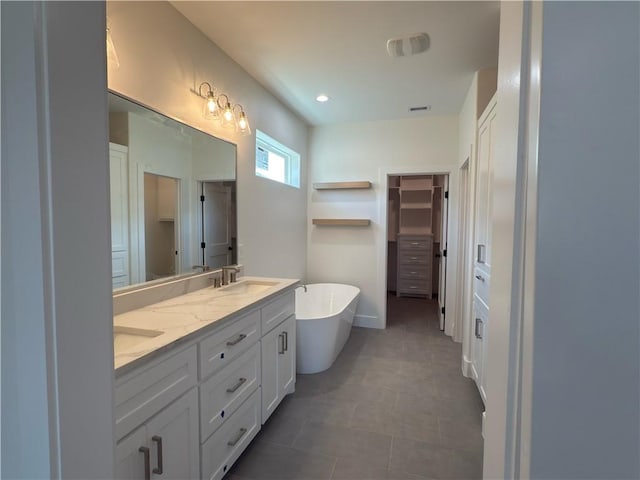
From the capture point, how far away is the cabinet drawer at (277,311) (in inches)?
77.0

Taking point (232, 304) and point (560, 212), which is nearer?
point (560, 212)

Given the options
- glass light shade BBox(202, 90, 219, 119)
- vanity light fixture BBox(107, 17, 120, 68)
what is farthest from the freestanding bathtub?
vanity light fixture BBox(107, 17, 120, 68)

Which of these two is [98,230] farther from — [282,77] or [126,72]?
[282,77]

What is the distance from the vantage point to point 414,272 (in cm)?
588

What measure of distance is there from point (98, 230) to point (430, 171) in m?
3.81

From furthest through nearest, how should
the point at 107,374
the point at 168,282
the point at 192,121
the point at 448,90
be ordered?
1. the point at 448,90
2. the point at 192,121
3. the point at 168,282
4. the point at 107,374

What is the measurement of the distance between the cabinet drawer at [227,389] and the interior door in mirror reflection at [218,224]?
87cm

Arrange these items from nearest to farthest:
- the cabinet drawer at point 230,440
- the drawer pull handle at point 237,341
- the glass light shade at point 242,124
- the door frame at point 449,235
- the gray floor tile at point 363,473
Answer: the cabinet drawer at point 230,440 < the drawer pull handle at point 237,341 < the gray floor tile at point 363,473 < the glass light shade at point 242,124 < the door frame at point 449,235

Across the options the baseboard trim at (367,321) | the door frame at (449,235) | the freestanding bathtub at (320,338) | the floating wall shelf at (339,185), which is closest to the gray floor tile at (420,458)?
the freestanding bathtub at (320,338)

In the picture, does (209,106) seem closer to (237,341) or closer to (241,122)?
(241,122)

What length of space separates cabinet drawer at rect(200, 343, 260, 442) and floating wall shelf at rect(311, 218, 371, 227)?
2.47m

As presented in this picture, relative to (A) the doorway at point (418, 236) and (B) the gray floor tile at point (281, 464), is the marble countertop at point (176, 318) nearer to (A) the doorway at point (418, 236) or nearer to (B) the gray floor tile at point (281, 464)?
(B) the gray floor tile at point (281, 464)

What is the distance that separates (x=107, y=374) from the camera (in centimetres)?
62

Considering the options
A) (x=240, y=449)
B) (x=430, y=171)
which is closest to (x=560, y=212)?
(x=240, y=449)
